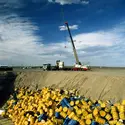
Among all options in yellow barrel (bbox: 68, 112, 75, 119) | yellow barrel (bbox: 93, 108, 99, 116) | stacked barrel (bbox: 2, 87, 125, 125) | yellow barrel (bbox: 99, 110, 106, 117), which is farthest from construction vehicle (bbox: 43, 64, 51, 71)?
yellow barrel (bbox: 99, 110, 106, 117)

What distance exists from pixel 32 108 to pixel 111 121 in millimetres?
Result: 4836

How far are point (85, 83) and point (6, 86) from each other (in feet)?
29.1

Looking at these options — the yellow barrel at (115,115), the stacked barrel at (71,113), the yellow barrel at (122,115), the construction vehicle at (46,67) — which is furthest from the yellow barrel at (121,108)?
the construction vehicle at (46,67)

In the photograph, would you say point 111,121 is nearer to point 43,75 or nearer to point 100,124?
point 100,124

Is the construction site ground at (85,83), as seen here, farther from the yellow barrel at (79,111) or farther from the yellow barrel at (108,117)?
the yellow barrel at (79,111)

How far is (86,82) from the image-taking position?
52.7 ft

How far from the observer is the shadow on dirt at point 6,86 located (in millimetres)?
19805

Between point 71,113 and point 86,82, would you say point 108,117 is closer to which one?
point 71,113

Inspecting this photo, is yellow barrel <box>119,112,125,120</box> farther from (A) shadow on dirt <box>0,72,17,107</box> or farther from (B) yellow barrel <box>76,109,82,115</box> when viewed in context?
(A) shadow on dirt <box>0,72,17,107</box>

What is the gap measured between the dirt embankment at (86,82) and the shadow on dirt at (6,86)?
57 centimetres

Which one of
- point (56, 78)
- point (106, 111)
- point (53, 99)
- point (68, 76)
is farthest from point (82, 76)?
point (106, 111)

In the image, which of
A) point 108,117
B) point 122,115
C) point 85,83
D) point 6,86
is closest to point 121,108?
point 122,115

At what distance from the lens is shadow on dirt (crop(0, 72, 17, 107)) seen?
1980 centimetres

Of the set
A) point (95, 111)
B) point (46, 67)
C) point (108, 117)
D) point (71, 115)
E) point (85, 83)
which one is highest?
point (46, 67)
